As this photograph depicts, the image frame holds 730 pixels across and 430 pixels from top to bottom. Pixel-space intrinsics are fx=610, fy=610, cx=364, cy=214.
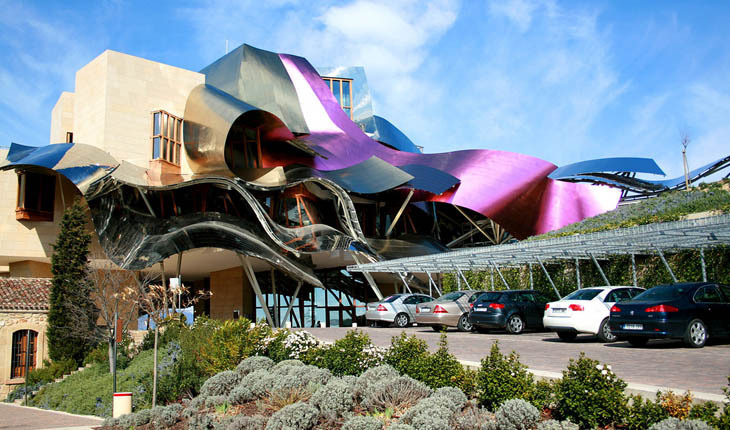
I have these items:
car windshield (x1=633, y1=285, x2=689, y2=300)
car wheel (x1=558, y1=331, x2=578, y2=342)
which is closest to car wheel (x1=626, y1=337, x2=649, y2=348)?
car windshield (x1=633, y1=285, x2=689, y2=300)

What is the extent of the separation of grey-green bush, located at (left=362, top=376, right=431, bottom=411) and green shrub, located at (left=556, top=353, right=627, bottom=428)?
2.11m

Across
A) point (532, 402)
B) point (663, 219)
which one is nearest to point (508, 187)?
point (663, 219)

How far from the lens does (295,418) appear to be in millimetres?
7887

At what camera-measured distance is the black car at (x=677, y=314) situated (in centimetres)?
1249

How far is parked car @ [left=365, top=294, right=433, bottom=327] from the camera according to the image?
24094 millimetres

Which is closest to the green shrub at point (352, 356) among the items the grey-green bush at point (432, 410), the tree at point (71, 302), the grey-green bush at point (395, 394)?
the grey-green bush at point (395, 394)

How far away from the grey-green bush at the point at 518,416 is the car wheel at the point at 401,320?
1768 cm

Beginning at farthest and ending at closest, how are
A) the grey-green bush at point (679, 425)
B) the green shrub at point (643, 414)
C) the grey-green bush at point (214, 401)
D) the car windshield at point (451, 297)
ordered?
1. the car windshield at point (451, 297)
2. the grey-green bush at point (214, 401)
3. the green shrub at point (643, 414)
4. the grey-green bush at point (679, 425)

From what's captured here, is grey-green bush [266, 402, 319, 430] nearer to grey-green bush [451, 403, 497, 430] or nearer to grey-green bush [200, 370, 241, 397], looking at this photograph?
grey-green bush [451, 403, 497, 430]

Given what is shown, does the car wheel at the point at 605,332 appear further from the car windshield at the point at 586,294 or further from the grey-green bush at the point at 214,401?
the grey-green bush at the point at 214,401

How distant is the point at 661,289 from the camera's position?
13.5 meters

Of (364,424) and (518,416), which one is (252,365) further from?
(518,416)

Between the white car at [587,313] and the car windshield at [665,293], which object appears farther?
the white car at [587,313]

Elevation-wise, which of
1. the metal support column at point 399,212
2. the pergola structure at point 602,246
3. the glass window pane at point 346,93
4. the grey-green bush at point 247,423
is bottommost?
the grey-green bush at point 247,423
